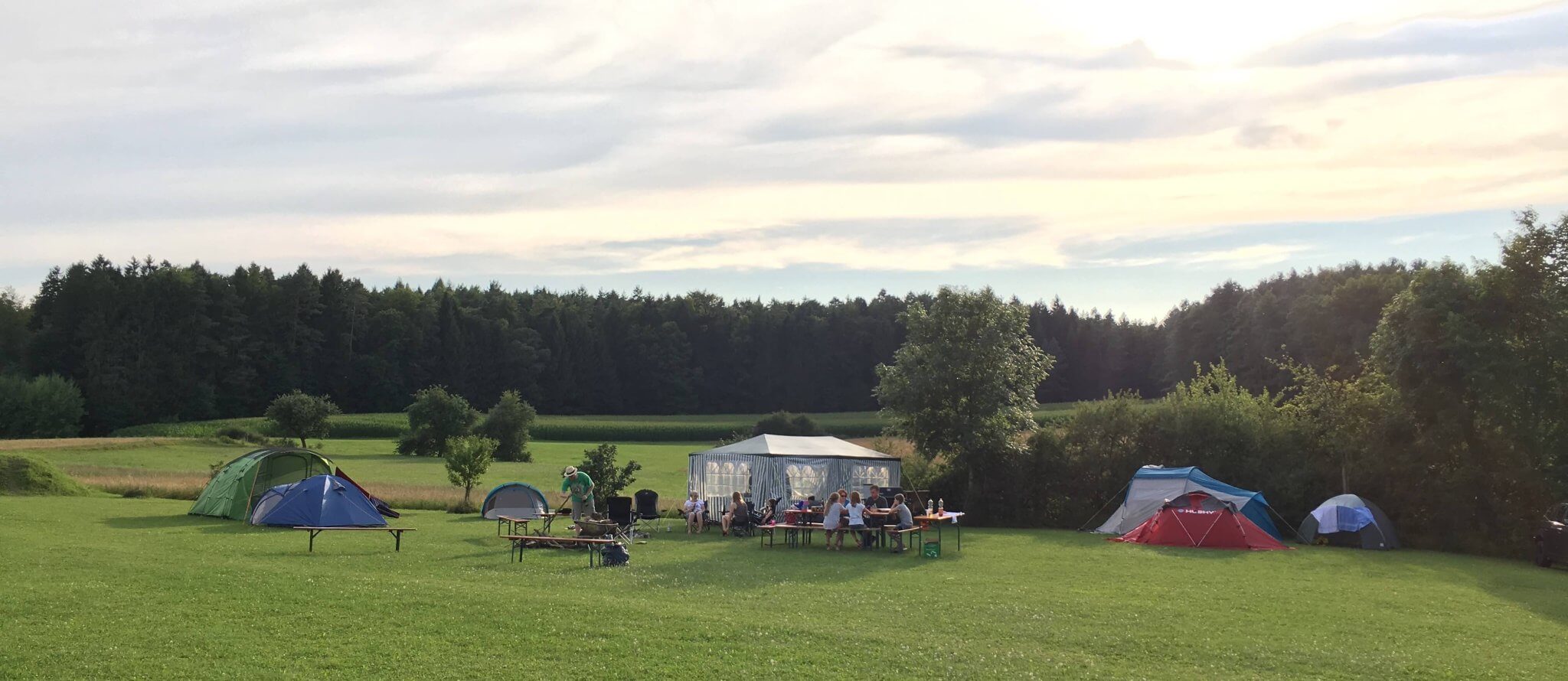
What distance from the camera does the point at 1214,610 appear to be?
1198cm

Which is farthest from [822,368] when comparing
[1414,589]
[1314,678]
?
[1314,678]

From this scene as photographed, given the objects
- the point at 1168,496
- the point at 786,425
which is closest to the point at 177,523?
the point at 1168,496

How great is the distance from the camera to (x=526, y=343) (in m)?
84.4

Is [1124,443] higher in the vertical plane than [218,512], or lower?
higher

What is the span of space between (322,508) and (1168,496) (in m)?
17.5

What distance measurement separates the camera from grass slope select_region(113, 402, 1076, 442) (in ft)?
198

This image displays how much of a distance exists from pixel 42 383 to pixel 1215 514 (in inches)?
2560

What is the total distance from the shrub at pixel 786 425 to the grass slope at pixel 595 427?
1867 mm

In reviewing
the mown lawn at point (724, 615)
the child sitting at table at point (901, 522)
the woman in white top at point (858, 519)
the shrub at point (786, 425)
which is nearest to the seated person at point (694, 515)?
the woman in white top at point (858, 519)

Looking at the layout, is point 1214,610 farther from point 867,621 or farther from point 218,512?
point 218,512

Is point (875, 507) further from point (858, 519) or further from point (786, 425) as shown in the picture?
point (786, 425)

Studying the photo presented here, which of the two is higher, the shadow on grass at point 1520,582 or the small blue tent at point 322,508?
the small blue tent at point 322,508

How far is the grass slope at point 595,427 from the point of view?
6041 cm

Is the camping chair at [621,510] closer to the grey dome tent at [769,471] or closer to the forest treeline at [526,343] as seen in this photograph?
the grey dome tent at [769,471]
